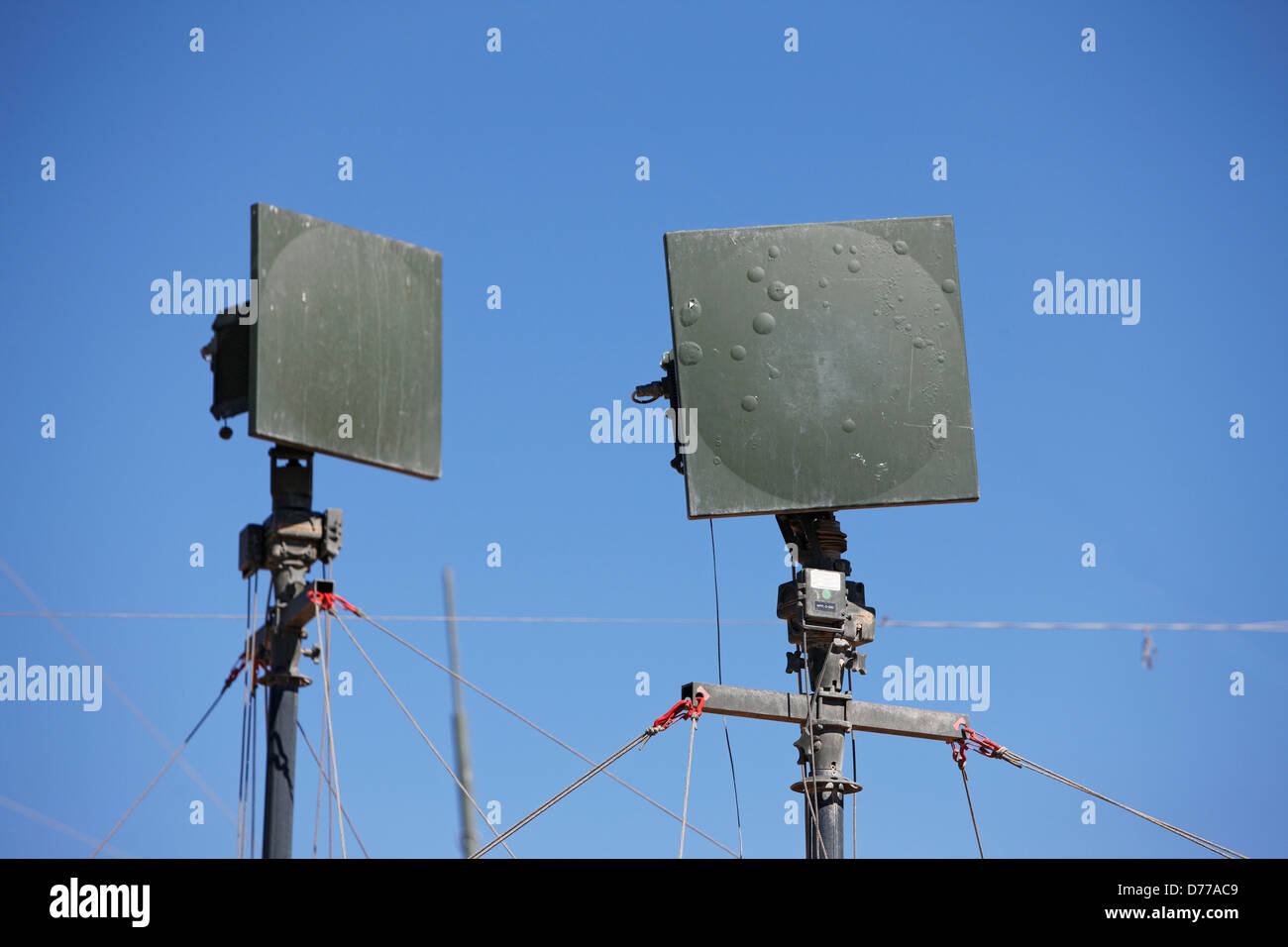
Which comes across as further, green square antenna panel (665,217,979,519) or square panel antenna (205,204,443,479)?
green square antenna panel (665,217,979,519)

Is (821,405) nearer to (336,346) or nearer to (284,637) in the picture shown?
(336,346)

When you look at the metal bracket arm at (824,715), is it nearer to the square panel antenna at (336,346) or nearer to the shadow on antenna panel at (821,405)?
the shadow on antenna panel at (821,405)

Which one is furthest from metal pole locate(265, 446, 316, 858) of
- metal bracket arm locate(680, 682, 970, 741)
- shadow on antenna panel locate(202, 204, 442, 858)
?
metal bracket arm locate(680, 682, 970, 741)

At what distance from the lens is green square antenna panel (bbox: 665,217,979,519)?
2141 cm

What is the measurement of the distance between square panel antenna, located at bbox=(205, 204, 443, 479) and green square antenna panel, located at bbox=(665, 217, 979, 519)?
2756 millimetres

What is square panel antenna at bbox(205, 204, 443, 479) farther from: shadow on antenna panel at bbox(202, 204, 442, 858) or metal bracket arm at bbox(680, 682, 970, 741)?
metal bracket arm at bbox(680, 682, 970, 741)

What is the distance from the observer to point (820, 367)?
21812 mm

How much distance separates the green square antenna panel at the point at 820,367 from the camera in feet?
70.2

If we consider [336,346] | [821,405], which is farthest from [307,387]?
[821,405]

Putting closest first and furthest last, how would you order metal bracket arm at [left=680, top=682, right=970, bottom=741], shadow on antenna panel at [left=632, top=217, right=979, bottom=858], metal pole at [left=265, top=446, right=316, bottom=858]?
metal pole at [left=265, top=446, right=316, bottom=858], metal bracket arm at [left=680, top=682, right=970, bottom=741], shadow on antenna panel at [left=632, top=217, right=979, bottom=858]

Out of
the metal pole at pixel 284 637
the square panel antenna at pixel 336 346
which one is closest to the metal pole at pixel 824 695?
the square panel antenna at pixel 336 346
